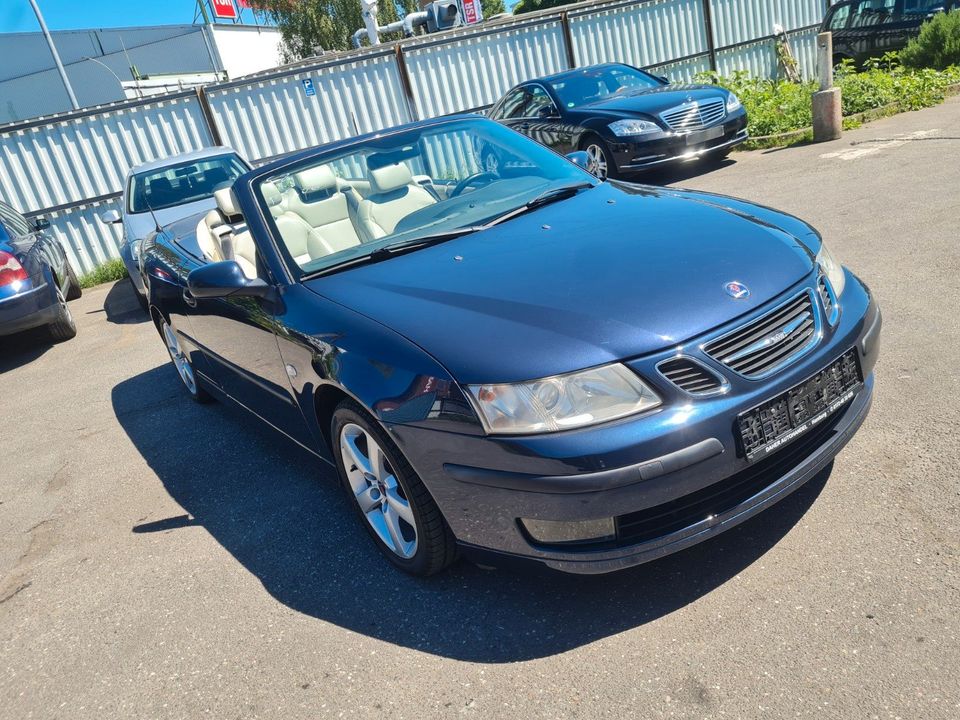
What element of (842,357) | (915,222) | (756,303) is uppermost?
(756,303)

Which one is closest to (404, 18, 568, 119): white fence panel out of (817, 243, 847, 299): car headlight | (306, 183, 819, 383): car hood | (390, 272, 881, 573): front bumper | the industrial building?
(306, 183, 819, 383): car hood

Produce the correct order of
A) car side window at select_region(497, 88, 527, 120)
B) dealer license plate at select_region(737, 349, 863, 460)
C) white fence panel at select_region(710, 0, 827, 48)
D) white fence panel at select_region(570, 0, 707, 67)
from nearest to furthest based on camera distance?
1. dealer license plate at select_region(737, 349, 863, 460)
2. car side window at select_region(497, 88, 527, 120)
3. white fence panel at select_region(570, 0, 707, 67)
4. white fence panel at select_region(710, 0, 827, 48)

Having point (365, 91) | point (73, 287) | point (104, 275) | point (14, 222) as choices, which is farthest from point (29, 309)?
point (365, 91)

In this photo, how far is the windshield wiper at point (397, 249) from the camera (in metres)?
3.40

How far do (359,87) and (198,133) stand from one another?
2.81m

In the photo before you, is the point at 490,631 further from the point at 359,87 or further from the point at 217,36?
the point at 217,36

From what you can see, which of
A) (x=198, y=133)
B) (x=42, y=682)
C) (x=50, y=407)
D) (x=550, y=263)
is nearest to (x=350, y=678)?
(x=42, y=682)

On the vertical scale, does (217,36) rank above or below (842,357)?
above

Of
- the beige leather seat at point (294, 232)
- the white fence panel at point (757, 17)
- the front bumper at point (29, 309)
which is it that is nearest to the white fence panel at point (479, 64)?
the white fence panel at point (757, 17)

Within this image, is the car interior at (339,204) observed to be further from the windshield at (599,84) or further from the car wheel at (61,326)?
the windshield at (599,84)

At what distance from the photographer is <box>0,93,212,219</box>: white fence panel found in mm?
12086

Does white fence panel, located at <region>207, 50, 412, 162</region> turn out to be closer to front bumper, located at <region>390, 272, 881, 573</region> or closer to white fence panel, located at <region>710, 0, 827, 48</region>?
white fence panel, located at <region>710, 0, 827, 48</region>

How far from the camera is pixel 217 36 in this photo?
4509cm

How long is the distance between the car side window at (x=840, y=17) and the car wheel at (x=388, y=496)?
1540 cm
